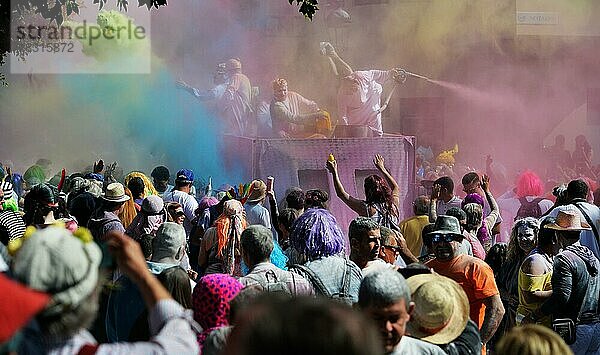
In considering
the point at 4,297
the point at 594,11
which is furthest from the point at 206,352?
the point at 594,11

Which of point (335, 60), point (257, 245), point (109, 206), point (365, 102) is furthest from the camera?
point (335, 60)

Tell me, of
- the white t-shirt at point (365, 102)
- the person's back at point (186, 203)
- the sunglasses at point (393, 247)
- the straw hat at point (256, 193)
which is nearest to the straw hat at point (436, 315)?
the sunglasses at point (393, 247)

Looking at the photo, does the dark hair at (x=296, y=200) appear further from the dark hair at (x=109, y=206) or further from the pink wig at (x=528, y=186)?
the pink wig at (x=528, y=186)

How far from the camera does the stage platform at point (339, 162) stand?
38.1 feet

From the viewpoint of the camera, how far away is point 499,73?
2152 cm

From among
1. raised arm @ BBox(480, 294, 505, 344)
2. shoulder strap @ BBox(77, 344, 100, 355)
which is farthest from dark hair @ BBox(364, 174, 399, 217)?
shoulder strap @ BBox(77, 344, 100, 355)

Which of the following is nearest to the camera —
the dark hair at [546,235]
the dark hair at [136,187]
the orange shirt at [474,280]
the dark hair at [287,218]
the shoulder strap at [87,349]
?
the shoulder strap at [87,349]

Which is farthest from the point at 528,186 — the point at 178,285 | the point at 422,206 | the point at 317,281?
the point at 178,285

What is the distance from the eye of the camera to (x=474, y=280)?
517 centimetres

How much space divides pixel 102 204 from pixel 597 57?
1664 centimetres

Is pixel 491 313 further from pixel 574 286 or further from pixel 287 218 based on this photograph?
pixel 287 218

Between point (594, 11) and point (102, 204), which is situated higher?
point (594, 11)

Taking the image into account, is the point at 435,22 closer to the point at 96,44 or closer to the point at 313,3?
the point at 96,44

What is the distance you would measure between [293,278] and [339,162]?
7244 millimetres
